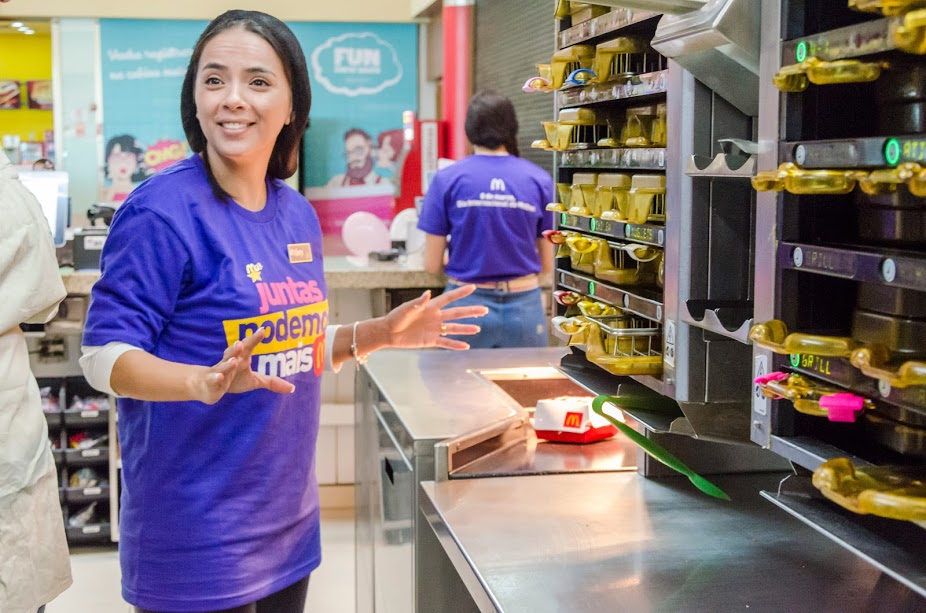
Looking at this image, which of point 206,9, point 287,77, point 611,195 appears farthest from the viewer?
point 206,9

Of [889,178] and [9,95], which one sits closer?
[889,178]

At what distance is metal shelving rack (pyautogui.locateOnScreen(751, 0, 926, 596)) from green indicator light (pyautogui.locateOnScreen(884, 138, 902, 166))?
83 mm

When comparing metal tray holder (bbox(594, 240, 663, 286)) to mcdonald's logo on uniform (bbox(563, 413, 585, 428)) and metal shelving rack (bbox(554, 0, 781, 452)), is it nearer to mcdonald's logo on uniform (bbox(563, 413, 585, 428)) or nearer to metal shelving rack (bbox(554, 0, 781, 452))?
metal shelving rack (bbox(554, 0, 781, 452))

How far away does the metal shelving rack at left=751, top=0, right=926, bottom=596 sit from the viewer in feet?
3.69

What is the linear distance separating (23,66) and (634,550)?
1026 cm

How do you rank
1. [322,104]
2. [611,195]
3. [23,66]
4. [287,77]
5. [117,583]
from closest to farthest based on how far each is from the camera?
[611,195], [287,77], [117,583], [322,104], [23,66]

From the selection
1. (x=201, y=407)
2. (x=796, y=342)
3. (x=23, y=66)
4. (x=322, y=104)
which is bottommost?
(x=201, y=407)

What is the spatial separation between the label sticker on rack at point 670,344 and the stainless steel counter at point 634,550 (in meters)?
0.28

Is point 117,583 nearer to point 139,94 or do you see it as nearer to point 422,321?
point 422,321

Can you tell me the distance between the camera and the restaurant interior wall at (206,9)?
8.59 meters

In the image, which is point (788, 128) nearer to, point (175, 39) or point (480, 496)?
point (480, 496)

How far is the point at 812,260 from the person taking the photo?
1.16 metres

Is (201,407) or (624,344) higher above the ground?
(624,344)

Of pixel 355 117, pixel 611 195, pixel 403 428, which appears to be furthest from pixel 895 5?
pixel 355 117
